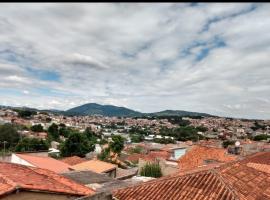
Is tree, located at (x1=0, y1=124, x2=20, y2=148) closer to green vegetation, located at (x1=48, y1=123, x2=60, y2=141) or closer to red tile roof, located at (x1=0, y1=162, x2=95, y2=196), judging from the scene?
green vegetation, located at (x1=48, y1=123, x2=60, y2=141)

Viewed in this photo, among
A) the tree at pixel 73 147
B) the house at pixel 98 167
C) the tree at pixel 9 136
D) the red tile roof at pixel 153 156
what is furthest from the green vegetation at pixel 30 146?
the house at pixel 98 167

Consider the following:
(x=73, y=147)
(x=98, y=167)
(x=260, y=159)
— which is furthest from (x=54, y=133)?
(x=260, y=159)

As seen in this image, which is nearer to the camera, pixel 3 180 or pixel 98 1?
pixel 98 1

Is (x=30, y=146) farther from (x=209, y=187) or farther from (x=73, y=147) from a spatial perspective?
(x=209, y=187)

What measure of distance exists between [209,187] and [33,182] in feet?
19.5

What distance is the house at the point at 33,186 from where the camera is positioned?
9953mm

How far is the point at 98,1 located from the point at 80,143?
54.0 m

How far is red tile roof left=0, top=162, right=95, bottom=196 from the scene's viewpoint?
33.2ft

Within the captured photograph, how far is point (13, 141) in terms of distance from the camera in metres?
72.4

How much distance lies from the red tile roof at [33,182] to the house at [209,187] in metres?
1.62

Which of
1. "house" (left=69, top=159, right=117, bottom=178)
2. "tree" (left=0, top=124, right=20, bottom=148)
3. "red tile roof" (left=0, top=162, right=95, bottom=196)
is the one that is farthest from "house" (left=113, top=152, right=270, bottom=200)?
"tree" (left=0, top=124, right=20, bottom=148)

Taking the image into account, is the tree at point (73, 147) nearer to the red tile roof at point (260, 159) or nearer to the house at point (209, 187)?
the red tile roof at point (260, 159)

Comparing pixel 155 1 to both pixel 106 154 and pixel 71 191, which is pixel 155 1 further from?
pixel 106 154

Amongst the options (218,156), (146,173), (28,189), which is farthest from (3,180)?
(218,156)
